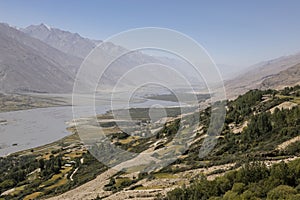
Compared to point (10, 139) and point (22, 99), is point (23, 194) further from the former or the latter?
point (22, 99)

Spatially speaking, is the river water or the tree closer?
the tree

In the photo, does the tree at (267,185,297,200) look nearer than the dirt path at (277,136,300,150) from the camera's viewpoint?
Yes

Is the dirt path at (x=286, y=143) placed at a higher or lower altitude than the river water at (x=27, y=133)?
lower

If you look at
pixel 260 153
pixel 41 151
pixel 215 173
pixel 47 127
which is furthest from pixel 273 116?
pixel 47 127

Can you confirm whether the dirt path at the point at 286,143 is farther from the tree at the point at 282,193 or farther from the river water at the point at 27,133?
the river water at the point at 27,133

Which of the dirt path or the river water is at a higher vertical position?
the river water

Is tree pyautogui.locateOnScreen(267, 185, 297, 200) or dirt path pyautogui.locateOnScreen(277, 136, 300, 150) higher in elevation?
tree pyautogui.locateOnScreen(267, 185, 297, 200)

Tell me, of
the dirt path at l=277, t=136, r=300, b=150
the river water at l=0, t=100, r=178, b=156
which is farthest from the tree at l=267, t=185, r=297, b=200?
the river water at l=0, t=100, r=178, b=156

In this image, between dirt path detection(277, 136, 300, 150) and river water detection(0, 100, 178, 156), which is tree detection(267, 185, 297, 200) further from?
river water detection(0, 100, 178, 156)

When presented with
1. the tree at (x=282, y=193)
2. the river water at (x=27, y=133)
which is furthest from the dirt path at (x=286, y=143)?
the river water at (x=27, y=133)

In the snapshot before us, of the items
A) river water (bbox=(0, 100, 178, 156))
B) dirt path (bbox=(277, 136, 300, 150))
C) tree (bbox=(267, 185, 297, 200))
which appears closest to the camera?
tree (bbox=(267, 185, 297, 200))

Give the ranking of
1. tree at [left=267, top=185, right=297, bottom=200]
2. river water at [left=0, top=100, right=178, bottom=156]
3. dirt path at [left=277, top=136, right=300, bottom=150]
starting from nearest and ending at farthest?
→ tree at [left=267, top=185, right=297, bottom=200] → dirt path at [left=277, top=136, right=300, bottom=150] → river water at [left=0, top=100, right=178, bottom=156]
